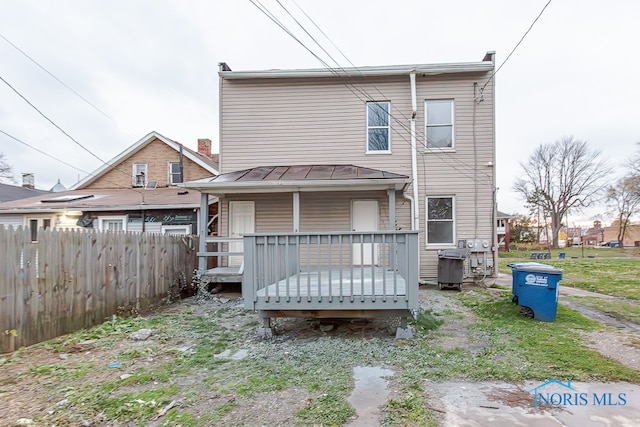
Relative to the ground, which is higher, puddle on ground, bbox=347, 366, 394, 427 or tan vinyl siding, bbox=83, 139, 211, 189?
tan vinyl siding, bbox=83, 139, 211, 189

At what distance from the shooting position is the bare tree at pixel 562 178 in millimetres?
35000

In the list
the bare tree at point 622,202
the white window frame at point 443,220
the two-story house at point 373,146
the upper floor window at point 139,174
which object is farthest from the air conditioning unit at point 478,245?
the bare tree at point 622,202

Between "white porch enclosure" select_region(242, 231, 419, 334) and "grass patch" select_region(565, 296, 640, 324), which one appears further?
"grass patch" select_region(565, 296, 640, 324)

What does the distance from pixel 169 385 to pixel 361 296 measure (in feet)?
7.85

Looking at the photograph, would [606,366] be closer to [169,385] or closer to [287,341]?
[287,341]

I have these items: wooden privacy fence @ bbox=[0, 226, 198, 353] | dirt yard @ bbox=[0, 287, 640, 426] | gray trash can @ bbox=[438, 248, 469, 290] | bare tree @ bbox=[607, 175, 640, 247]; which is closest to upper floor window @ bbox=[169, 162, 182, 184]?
wooden privacy fence @ bbox=[0, 226, 198, 353]

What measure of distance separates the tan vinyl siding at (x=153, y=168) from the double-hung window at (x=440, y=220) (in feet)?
34.2

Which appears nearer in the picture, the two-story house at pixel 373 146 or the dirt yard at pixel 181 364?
the dirt yard at pixel 181 364

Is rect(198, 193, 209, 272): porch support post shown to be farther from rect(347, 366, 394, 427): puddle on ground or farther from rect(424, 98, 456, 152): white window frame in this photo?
rect(424, 98, 456, 152): white window frame

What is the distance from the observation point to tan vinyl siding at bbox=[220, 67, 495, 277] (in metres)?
9.62

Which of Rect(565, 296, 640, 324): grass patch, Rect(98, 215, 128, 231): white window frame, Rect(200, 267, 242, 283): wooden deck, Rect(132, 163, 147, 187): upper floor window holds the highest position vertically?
Rect(132, 163, 147, 187): upper floor window

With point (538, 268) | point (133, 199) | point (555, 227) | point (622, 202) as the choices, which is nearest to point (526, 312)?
point (538, 268)

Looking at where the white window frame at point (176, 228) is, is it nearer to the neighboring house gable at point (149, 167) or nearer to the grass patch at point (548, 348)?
the neighboring house gable at point (149, 167)

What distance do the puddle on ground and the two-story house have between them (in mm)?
5686
